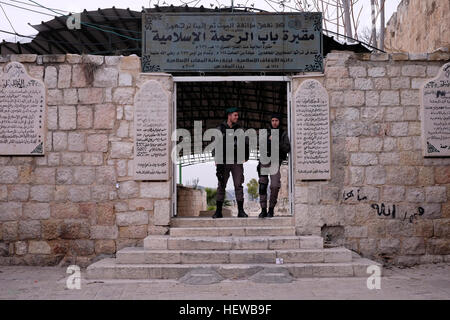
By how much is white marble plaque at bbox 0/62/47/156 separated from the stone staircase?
236 centimetres

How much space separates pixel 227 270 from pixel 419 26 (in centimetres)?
854

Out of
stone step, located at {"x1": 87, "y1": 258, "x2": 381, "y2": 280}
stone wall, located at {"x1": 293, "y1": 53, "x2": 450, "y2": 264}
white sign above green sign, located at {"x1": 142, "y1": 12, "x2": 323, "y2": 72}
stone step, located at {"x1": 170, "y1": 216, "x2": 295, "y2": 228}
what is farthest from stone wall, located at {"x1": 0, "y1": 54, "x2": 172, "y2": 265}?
stone wall, located at {"x1": 293, "y1": 53, "x2": 450, "y2": 264}

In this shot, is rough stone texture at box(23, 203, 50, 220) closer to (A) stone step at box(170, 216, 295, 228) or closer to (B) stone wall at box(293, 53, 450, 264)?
(A) stone step at box(170, 216, 295, 228)

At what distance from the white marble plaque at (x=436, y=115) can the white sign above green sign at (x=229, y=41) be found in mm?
1910

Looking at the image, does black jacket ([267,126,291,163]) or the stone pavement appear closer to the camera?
the stone pavement

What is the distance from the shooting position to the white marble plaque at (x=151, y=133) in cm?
638

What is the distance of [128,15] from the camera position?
846cm

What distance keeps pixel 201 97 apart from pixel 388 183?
279 inches

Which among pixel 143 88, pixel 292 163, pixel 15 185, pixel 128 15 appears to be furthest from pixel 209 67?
pixel 15 185

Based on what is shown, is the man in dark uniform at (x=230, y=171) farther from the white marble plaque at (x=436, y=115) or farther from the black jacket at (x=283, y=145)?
the white marble plaque at (x=436, y=115)

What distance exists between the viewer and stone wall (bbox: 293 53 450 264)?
632 centimetres

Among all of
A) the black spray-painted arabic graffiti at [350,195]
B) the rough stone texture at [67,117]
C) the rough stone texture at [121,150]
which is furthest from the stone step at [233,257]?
the rough stone texture at [67,117]

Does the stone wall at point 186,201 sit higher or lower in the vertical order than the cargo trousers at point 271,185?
lower
